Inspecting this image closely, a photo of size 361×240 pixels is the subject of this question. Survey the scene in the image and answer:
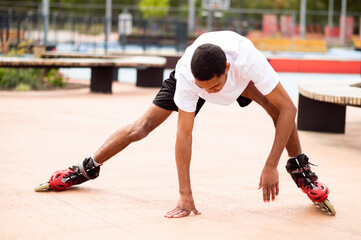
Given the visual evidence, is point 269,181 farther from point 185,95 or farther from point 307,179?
point 185,95

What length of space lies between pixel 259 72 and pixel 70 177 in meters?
1.76

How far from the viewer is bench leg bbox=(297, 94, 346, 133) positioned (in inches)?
328


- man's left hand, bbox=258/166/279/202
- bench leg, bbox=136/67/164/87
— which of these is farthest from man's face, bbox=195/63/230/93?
bench leg, bbox=136/67/164/87

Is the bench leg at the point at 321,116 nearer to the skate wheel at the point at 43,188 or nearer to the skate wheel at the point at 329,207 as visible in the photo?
the skate wheel at the point at 329,207

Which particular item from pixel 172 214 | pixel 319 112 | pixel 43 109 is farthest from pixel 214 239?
pixel 43 109

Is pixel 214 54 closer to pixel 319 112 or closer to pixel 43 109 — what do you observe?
pixel 319 112

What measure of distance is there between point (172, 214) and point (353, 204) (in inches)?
55.1

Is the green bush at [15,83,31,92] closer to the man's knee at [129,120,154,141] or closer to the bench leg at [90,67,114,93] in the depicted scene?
the bench leg at [90,67,114,93]

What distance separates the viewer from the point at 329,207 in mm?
4508

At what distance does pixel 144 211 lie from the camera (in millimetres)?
4480

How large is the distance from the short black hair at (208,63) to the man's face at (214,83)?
0.03m

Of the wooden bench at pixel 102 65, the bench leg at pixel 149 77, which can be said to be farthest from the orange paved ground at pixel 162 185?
the bench leg at pixel 149 77

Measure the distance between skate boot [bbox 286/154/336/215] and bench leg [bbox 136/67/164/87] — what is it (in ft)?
33.6

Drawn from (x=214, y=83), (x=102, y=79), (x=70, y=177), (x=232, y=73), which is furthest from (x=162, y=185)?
(x=102, y=79)
